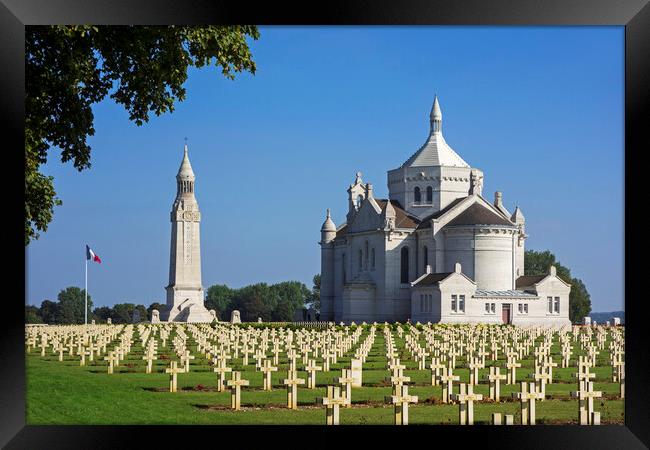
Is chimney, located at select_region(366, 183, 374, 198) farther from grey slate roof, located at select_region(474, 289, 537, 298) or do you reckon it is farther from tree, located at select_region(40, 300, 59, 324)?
tree, located at select_region(40, 300, 59, 324)

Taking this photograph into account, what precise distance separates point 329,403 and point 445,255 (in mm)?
62617

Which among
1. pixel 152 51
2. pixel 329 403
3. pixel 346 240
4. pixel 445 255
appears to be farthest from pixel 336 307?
pixel 329 403

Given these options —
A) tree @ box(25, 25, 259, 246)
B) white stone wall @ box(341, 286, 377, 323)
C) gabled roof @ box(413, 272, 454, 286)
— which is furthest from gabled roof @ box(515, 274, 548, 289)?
tree @ box(25, 25, 259, 246)

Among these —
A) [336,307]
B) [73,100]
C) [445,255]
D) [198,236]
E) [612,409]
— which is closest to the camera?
[612,409]

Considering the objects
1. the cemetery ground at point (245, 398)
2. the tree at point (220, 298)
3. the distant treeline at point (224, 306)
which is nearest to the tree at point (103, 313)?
the distant treeline at point (224, 306)

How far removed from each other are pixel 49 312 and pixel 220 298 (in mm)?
35162

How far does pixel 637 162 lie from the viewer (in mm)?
14641

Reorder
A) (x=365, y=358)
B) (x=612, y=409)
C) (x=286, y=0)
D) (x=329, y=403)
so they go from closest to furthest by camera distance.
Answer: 1. (x=286, y=0)
2. (x=329, y=403)
3. (x=612, y=409)
4. (x=365, y=358)

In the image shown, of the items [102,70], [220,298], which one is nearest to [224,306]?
[220,298]

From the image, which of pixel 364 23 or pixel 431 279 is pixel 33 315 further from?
pixel 364 23

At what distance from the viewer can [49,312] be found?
8350 cm

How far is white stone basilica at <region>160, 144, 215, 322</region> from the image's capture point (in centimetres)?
8969

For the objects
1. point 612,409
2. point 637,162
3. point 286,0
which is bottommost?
point 612,409

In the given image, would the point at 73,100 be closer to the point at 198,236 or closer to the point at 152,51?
the point at 152,51
